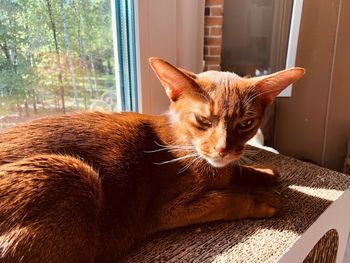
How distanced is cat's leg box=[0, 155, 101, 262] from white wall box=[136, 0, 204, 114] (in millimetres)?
619

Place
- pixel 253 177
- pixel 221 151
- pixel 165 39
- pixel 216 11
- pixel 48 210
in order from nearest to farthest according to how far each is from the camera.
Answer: pixel 48 210 → pixel 221 151 → pixel 253 177 → pixel 165 39 → pixel 216 11

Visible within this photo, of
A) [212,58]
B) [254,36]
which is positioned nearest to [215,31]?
[212,58]

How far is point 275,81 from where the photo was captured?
70 centimetres

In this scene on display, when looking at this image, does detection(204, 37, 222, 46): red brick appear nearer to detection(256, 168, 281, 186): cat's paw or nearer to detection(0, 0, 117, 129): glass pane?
detection(0, 0, 117, 129): glass pane

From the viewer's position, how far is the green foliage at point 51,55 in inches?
34.6

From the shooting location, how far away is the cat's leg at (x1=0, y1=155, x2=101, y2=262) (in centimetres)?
51

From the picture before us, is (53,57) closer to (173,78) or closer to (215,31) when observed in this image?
(173,78)

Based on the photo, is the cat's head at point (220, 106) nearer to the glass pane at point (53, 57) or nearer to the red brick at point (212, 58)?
the glass pane at point (53, 57)

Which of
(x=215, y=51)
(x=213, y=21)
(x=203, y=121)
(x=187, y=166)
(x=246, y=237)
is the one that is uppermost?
(x=213, y=21)

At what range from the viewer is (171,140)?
2.47 ft

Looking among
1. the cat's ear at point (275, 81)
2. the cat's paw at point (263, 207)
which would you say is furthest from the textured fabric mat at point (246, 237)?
the cat's ear at point (275, 81)

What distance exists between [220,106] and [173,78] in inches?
4.8

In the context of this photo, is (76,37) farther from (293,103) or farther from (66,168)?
(293,103)

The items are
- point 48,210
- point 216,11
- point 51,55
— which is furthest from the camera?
point 216,11
